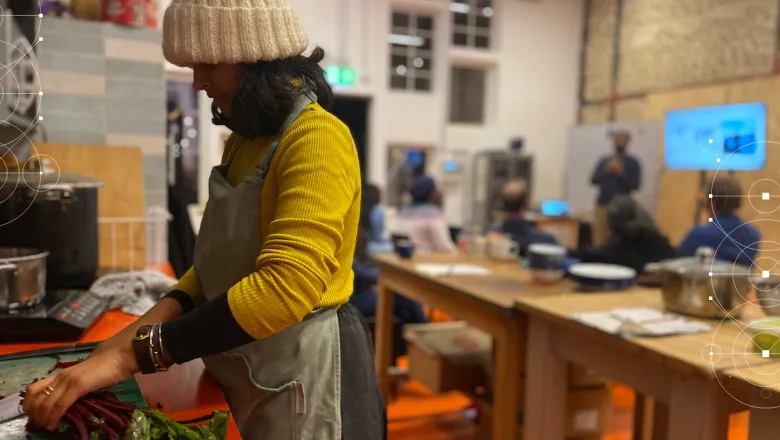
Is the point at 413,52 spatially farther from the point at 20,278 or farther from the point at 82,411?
the point at 82,411

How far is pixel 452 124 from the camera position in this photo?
22.4 feet

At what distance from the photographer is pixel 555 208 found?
273 inches

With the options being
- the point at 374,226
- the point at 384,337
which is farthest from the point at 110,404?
the point at 374,226

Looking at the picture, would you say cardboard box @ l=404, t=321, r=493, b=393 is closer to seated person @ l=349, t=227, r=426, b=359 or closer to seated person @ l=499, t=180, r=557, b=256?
seated person @ l=349, t=227, r=426, b=359

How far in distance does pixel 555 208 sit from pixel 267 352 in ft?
20.8

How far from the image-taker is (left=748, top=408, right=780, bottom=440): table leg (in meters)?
1.15

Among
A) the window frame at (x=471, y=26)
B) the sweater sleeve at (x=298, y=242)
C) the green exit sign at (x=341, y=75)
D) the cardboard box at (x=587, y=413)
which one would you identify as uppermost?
the window frame at (x=471, y=26)

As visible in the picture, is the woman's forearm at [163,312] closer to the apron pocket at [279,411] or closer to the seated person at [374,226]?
the apron pocket at [279,411]

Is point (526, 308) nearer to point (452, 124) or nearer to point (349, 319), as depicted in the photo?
point (349, 319)

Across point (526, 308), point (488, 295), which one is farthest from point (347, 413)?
point (488, 295)

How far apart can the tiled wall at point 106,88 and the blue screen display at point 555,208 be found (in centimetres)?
530

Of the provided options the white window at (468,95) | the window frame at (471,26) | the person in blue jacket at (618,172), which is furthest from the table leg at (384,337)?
the window frame at (471,26)

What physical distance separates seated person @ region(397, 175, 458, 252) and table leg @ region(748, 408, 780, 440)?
3123 millimetres

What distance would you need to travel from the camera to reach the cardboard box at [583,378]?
215cm
